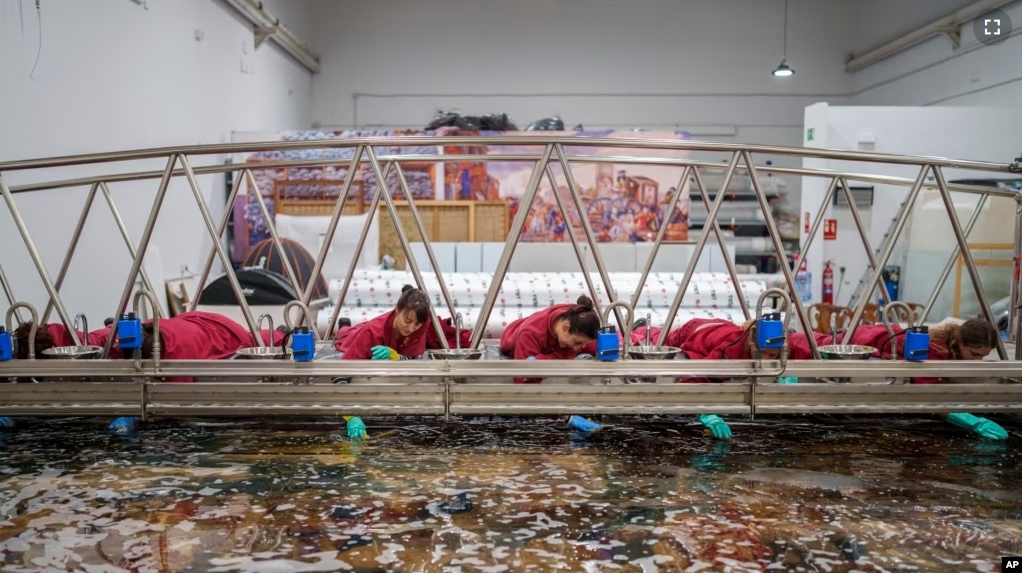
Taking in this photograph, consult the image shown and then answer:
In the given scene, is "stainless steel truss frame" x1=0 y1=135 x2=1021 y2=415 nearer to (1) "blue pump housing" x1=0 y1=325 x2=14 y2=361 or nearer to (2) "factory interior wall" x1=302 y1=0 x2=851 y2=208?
(1) "blue pump housing" x1=0 y1=325 x2=14 y2=361

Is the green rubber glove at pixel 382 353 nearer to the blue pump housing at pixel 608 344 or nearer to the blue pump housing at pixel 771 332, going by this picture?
the blue pump housing at pixel 608 344

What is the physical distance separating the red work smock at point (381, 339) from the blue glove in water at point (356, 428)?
38cm

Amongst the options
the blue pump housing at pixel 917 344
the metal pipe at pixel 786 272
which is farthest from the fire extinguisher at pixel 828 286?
the metal pipe at pixel 786 272

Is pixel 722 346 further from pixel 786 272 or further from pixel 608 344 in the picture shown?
pixel 608 344

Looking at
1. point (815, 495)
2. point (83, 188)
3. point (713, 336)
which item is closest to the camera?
point (815, 495)

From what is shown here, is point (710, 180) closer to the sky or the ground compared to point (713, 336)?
closer to the sky

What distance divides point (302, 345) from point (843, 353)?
2364 mm

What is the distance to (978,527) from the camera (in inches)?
92.5

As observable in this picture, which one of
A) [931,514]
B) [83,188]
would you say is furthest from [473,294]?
[931,514]

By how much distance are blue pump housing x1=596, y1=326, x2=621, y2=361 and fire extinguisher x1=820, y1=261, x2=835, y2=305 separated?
20.1ft

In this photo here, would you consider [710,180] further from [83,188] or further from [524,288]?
[83,188]

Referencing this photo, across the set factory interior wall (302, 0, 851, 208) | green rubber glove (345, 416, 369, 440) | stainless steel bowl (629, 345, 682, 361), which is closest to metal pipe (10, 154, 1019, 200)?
stainless steel bowl (629, 345, 682, 361)

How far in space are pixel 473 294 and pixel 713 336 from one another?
266cm

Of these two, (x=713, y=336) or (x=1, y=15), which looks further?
(x=1, y=15)
